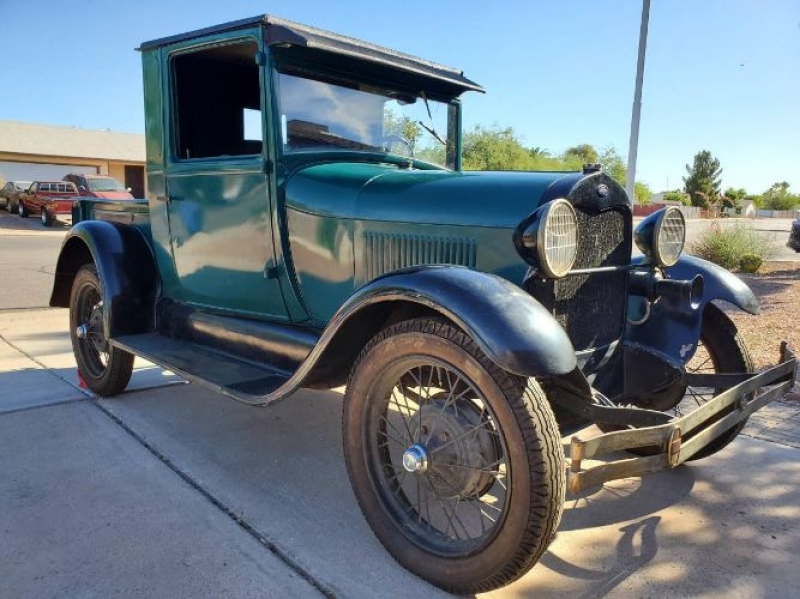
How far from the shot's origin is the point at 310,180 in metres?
2.97

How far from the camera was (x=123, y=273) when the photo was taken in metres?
3.77

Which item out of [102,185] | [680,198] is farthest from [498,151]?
[680,198]

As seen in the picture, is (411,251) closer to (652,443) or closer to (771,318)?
(652,443)

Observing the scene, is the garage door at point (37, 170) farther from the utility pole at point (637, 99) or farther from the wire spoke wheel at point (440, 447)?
the wire spoke wheel at point (440, 447)

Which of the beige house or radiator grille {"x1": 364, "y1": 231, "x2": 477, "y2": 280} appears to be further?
the beige house

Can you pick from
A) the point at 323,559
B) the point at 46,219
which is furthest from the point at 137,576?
the point at 46,219

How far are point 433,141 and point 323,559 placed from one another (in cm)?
241

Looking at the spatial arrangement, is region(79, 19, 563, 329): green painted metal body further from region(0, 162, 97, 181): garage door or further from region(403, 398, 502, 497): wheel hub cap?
region(0, 162, 97, 181): garage door

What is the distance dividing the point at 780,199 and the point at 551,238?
79.8 m

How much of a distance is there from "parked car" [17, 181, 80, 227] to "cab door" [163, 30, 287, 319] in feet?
65.0

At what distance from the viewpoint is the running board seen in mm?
2760

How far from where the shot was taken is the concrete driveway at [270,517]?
2.14 m

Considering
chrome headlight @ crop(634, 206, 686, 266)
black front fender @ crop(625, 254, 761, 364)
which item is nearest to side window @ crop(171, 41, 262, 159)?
chrome headlight @ crop(634, 206, 686, 266)

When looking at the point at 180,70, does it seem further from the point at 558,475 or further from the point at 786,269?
the point at 786,269
